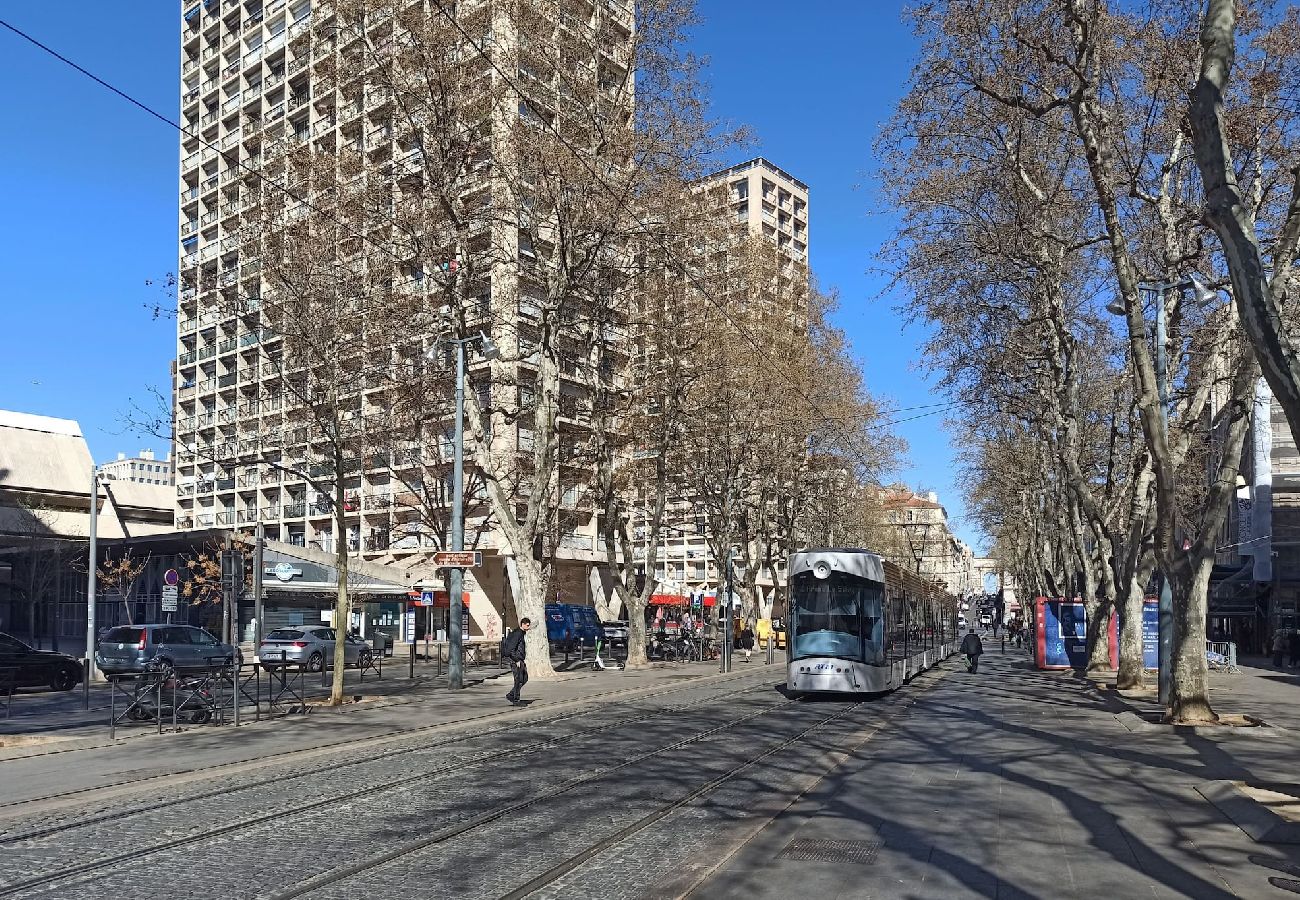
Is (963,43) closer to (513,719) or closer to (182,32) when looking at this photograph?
(513,719)

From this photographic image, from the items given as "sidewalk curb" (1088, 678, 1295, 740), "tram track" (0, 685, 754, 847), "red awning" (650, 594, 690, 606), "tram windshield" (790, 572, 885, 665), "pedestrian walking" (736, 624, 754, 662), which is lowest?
"pedestrian walking" (736, 624, 754, 662)

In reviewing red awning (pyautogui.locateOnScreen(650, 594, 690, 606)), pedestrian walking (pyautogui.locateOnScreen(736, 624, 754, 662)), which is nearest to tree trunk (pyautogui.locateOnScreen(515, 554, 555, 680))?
pedestrian walking (pyautogui.locateOnScreen(736, 624, 754, 662))

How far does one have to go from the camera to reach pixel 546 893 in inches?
289

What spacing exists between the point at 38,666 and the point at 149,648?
2.64m

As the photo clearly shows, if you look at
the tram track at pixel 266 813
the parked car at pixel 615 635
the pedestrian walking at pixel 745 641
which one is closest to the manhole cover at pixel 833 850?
the tram track at pixel 266 813

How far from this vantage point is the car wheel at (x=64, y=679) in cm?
2858

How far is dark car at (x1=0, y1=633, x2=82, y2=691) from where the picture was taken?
2789cm

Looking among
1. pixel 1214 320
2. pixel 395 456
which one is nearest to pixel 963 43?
pixel 1214 320

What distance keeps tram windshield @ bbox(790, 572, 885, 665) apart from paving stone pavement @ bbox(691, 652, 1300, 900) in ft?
17.4

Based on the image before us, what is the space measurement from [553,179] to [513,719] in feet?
41.7

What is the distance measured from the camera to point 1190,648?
58.3 feet

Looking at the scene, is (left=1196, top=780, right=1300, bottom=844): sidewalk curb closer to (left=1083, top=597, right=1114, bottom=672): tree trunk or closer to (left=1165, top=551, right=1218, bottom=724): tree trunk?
(left=1165, top=551, right=1218, bottom=724): tree trunk

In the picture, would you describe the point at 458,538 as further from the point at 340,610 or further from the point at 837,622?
the point at 837,622

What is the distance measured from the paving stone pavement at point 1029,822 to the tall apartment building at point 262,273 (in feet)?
46.2
